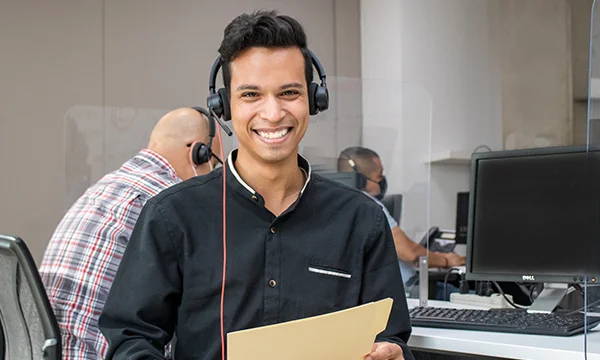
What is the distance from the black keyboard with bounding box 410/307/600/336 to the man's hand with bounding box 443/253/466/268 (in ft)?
4.17

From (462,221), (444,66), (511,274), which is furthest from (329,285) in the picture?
(444,66)

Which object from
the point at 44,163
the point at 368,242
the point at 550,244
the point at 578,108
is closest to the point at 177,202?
the point at 368,242

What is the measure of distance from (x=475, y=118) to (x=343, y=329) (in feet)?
13.1

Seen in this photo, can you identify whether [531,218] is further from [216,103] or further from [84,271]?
[84,271]

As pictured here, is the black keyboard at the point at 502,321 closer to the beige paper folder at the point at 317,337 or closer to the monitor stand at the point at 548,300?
the monitor stand at the point at 548,300

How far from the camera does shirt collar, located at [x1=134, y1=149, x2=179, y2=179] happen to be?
101 inches

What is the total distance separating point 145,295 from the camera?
140 centimetres

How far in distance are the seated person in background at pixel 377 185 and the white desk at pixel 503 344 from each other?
849 mm

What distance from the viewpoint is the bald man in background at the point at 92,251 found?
2.13 meters

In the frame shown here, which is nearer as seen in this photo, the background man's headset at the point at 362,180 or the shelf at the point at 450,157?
the background man's headset at the point at 362,180

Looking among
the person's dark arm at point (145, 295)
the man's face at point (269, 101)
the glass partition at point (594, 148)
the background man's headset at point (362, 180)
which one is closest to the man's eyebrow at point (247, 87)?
the man's face at point (269, 101)

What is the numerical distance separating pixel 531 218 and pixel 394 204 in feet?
3.12

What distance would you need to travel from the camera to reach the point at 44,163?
4.09 m

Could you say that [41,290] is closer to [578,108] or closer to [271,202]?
[271,202]
